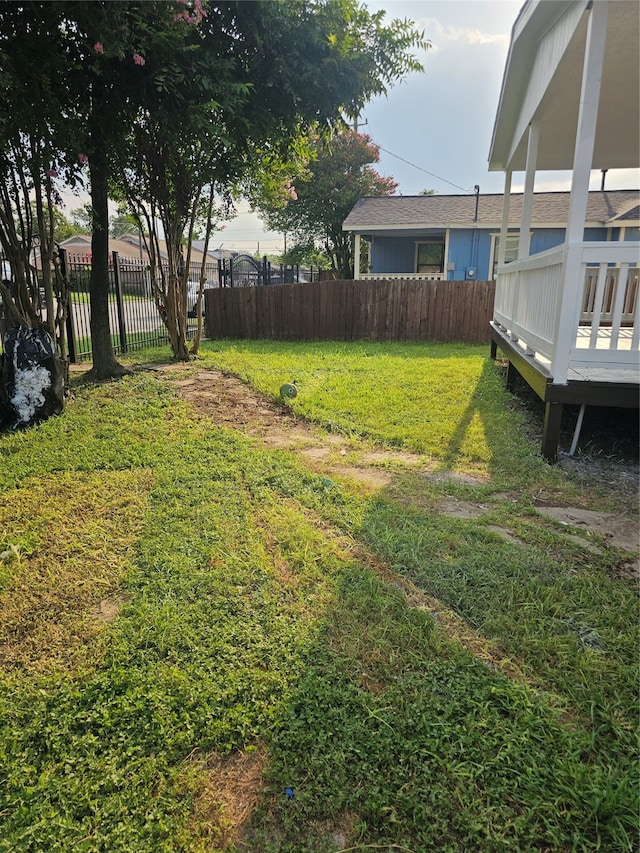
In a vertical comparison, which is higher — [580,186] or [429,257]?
[429,257]

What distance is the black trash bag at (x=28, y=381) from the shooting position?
16.4 feet

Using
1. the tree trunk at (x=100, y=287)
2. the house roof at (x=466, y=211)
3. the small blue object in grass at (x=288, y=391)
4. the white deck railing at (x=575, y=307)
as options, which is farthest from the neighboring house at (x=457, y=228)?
the white deck railing at (x=575, y=307)

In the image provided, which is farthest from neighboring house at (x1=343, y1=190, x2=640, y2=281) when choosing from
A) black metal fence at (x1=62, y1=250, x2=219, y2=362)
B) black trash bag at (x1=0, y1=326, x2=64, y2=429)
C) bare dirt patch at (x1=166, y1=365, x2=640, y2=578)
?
black trash bag at (x1=0, y1=326, x2=64, y2=429)

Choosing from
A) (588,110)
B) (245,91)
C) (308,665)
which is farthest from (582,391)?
(245,91)

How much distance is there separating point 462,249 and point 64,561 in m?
16.3

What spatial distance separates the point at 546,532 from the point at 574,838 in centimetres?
177

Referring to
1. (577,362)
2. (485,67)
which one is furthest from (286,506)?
(485,67)

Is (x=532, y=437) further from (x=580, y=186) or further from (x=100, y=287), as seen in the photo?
(x=100, y=287)

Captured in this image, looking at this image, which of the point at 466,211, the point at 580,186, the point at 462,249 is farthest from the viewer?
the point at 466,211

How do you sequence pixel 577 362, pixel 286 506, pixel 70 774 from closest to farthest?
pixel 70 774
pixel 286 506
pixel 577 362

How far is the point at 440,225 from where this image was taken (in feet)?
52.2

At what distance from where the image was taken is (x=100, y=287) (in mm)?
7074

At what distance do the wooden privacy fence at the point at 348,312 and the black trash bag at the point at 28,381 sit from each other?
7.20 metres

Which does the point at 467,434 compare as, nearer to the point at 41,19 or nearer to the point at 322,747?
the point at 322,747
